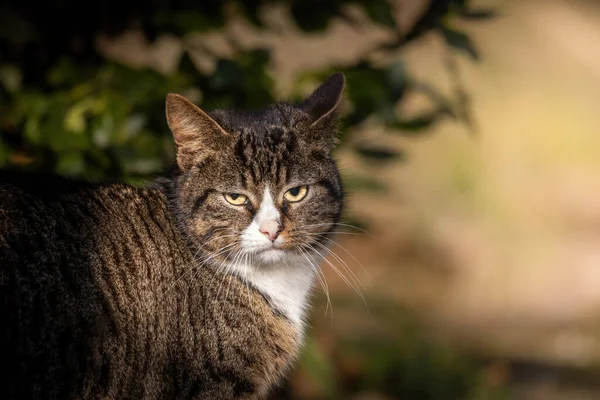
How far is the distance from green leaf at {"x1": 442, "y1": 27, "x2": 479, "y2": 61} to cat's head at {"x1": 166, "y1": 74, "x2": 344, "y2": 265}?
518 millimetres

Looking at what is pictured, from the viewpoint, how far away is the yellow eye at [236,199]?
10.2ft

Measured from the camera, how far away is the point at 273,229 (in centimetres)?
303

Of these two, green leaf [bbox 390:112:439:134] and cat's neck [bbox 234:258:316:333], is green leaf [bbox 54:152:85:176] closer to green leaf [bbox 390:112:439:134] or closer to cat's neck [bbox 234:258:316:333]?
cat's neck [bbox 234:258:316:333]

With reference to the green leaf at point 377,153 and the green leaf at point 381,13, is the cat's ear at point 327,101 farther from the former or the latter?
the green leaf at point 377,153

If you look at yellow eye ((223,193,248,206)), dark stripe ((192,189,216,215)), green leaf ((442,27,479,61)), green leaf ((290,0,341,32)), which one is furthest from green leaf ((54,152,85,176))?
green leaf ((442,27,479,61))

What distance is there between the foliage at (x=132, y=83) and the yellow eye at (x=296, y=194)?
1.95 ft

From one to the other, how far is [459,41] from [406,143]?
4.10 meters

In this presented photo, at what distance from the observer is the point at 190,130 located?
309 centimetres

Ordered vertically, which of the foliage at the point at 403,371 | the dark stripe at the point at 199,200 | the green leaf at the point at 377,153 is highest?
the green leaf at the point at 377,153

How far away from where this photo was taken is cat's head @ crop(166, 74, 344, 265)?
10.1ft

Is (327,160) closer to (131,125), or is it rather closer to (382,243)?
(131,125)

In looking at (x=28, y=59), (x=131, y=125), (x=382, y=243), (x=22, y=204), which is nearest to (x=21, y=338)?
(x=22, y=204)

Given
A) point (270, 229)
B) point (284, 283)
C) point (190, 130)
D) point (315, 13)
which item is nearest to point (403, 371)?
point (284, 283)

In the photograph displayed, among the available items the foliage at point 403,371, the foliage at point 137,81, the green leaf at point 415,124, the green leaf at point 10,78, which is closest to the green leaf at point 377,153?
the foliage at point 137,81
